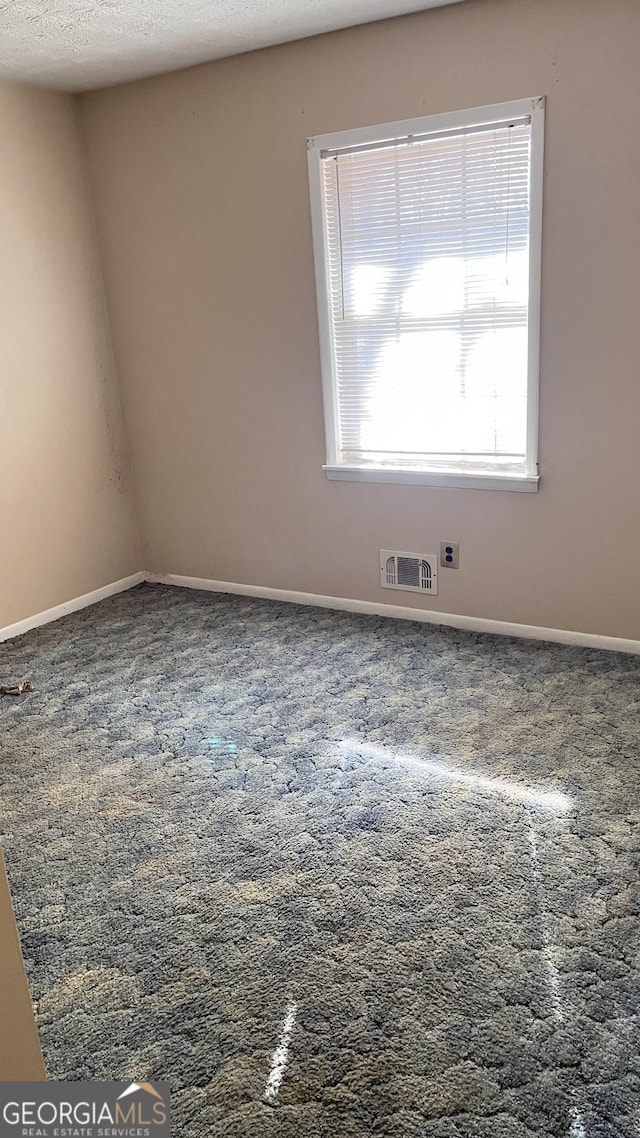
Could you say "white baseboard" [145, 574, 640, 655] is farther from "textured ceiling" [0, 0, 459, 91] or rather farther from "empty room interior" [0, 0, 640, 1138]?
"textured ceiling" [0, 0, 459, 91]

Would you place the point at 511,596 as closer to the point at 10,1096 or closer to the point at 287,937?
the point at 287,937

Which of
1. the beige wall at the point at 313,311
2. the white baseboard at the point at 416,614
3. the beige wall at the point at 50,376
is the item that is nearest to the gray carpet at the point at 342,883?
the white baseboard at the point at 416,614

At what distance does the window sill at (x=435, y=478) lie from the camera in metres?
3.34

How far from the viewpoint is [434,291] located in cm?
333

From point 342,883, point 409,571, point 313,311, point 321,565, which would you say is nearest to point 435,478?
point 409,571

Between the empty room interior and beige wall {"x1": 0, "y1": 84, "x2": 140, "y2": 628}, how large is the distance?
0.07 ft

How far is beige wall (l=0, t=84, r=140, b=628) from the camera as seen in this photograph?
→ 3.83m

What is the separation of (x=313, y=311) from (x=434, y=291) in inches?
24.1

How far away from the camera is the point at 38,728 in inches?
120

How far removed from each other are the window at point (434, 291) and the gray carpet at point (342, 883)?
90 cm

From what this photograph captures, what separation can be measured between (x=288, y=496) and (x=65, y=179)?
1962 millimetres

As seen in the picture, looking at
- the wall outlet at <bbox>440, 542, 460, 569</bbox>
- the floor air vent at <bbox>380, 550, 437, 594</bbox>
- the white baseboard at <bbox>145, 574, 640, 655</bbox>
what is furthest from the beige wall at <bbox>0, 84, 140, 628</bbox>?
the wall outlet at <bbox>440, 542, 460, 569</bbox>

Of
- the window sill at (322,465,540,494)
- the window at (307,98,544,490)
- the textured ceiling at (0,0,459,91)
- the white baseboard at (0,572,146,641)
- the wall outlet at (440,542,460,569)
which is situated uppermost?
the textured ceiling at (0,0,459,91)

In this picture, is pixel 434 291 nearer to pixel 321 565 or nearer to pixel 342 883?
pixel 321 565
